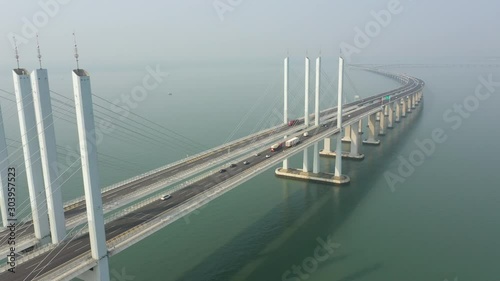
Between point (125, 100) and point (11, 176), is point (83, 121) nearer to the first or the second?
point (11, 176)

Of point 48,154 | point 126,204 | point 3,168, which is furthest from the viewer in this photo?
point 126,204

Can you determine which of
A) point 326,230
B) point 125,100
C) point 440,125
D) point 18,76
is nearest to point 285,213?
point 326,230

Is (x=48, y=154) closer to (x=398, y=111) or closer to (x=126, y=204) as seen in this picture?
(x=126, y=204)

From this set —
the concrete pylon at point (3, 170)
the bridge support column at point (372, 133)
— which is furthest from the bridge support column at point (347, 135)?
the concrete pylon at point (3, 170)

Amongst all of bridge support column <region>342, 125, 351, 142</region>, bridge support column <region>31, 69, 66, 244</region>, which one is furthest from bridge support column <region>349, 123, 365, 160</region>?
bridge support column <region>31, 69, 66, 244</region>

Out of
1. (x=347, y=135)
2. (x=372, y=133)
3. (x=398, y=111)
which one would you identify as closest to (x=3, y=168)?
(x=347, y=135)
